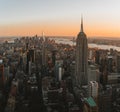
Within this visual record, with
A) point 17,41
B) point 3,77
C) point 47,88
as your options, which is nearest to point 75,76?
point 47,88

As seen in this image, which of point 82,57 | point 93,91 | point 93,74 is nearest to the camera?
point 93,91

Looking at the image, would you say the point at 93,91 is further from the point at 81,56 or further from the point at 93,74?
the point at 81,56

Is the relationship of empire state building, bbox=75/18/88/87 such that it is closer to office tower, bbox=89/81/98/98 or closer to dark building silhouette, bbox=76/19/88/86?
dark building silhouette, bbox=76/19/88/86

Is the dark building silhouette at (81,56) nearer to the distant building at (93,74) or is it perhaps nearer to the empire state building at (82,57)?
the empire state building at (82,57)

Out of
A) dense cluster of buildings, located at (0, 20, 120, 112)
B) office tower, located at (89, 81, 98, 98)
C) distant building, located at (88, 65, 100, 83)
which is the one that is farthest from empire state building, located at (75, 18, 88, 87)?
office tower, located at (89, 81, 98, 98)

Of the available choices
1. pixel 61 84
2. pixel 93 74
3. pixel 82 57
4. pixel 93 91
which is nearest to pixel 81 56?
pixel 82 57

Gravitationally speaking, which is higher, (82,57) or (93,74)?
(82,57)

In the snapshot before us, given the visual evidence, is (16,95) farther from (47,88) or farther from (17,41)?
(17,41)

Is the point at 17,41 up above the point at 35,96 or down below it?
above
